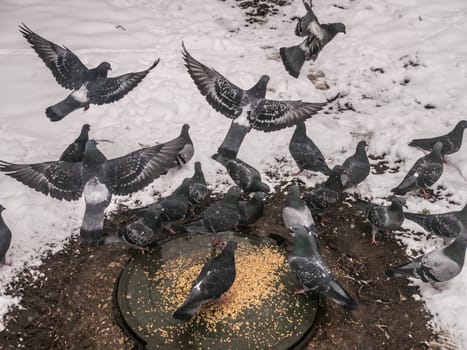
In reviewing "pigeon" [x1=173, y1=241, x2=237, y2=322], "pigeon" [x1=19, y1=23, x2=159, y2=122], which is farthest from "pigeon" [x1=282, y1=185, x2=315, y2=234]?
"pigeon" [x1=19, y1=23, x2=159, y2=122]

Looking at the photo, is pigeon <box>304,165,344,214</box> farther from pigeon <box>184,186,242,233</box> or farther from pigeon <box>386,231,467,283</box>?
pigeon <box>386,231,467,283</box>

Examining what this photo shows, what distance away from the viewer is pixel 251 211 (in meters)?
5.55

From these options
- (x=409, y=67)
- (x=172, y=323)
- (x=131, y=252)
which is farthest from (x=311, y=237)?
(x=409, y=67)

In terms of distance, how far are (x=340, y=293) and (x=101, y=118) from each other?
4.40m

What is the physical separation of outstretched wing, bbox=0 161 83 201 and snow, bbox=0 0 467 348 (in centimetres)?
68

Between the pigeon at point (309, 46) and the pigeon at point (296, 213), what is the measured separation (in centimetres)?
310

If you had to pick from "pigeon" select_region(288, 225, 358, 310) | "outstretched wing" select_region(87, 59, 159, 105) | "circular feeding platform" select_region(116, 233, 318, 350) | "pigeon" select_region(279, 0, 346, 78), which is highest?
"outstretched wing" select_region(87, 59, 159, 105)

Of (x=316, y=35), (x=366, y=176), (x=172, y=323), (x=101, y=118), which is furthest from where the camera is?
(x=316, y=35)

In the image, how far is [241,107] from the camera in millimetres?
6141

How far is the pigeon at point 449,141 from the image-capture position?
6.55 m

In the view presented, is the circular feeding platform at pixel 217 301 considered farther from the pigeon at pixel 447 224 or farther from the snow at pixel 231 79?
the pigeon at pixel 447 224

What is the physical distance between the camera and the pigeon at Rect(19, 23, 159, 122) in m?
6.35

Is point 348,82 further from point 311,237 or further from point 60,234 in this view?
point 60,234

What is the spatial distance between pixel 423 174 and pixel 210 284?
3052mm
